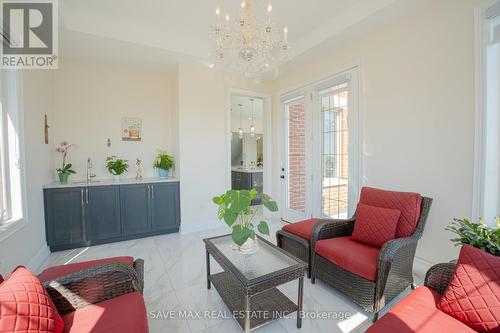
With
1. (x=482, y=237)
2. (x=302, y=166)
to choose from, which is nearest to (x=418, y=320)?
(x=482, y=237)

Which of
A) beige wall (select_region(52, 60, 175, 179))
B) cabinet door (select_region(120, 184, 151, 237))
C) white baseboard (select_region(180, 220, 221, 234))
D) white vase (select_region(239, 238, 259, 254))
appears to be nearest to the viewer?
white vase (select_region(239, 238, 259, 254))

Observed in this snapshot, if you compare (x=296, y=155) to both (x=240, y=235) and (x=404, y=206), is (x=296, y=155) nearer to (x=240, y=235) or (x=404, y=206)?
(x=404, y=206)

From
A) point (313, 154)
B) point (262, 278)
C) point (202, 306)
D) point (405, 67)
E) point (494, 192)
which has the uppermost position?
point (405, 67)

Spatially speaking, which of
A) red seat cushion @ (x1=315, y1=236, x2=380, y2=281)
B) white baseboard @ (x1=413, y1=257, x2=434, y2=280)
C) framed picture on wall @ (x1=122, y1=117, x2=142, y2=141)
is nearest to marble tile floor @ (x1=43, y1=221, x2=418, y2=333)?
red seat cushion @ (x1=315, y1=236, x2=380, y2=281)

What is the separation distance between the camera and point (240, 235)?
1659mm

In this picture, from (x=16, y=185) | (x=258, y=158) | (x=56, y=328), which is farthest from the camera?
(x=258, y=158)

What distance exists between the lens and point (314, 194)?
358cm

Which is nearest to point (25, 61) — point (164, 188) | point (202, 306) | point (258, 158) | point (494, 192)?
point (164, 188)

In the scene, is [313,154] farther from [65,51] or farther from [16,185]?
[65,51]

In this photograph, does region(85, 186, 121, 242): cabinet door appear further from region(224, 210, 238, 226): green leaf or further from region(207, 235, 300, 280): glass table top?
region(224, 210, 238, 226): green leaf

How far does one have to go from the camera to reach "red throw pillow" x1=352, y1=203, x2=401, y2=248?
1.98 meters

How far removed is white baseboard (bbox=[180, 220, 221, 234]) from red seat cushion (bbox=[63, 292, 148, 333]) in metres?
2.40

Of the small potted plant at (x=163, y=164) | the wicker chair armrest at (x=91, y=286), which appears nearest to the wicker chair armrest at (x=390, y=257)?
the wicker chair armrest at (x=91, y=286)

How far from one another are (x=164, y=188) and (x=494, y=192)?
3.83m
